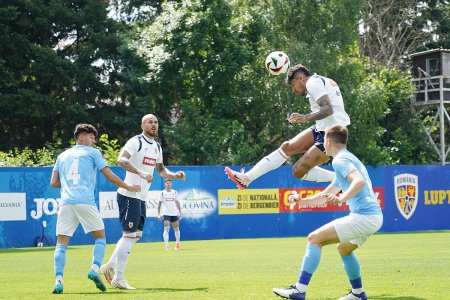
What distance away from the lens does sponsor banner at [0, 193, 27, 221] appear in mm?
27922

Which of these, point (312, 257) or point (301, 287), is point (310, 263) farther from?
point (301, 287)

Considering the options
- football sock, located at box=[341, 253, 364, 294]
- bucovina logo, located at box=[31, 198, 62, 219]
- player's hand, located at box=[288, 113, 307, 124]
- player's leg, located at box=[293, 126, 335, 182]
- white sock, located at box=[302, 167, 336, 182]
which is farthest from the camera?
bucovina logo, located at box=[31, 198, 62, 219]

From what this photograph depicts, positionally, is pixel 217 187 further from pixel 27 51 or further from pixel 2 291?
pixel 2 291

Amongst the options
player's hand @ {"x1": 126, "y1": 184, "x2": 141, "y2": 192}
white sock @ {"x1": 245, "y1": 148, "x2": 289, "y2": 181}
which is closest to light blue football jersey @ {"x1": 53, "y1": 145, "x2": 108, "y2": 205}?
player's hand @ {"x1": 126, "y1": 184, "x2": 141, "y2": 192}

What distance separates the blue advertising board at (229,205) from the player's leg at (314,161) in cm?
1740

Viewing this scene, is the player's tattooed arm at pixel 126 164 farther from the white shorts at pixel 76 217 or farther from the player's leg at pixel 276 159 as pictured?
the player's leg at pixel 276 159

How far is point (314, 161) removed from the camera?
12.3m

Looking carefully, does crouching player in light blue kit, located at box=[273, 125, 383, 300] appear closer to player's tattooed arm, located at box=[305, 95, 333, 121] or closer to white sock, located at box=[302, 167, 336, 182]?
player's tattooed arm, located at box=[305, 95, 333, 121]

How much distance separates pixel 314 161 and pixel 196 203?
19656 millimetres

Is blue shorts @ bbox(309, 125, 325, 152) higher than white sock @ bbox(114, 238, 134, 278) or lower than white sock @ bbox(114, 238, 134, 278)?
higher

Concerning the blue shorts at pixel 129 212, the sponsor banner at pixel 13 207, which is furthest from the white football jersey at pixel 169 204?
the blue shorts at pixel 129 212

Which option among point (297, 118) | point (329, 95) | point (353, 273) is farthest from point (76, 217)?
point (353, 273)

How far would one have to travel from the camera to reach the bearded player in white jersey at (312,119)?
12.1 meters

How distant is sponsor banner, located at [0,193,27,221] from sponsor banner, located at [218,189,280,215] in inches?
294
